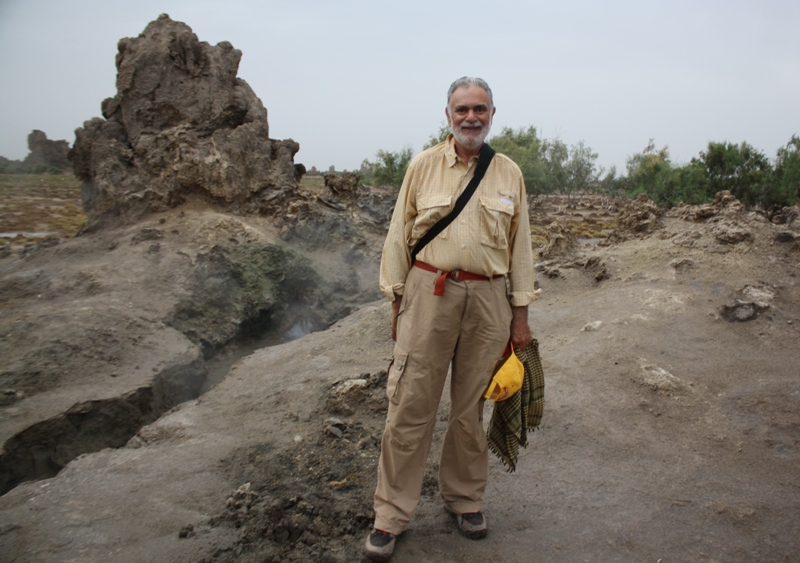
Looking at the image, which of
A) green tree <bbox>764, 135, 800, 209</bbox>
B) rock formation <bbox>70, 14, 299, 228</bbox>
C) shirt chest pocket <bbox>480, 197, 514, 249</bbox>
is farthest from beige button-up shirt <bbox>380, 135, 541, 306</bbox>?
green tree <bbox>764, 135, 800, 209</bbox>

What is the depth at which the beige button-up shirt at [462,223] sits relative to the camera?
7.94 feet

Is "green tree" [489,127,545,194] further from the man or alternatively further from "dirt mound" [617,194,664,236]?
the man

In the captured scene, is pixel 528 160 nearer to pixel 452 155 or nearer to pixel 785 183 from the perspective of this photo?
pixel 785 183

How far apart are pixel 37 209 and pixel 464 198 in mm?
16055

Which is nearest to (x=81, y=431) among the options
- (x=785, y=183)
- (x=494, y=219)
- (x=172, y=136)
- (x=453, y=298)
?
(x=453, y=298)

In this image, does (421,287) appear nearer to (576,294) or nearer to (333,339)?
(333,339)

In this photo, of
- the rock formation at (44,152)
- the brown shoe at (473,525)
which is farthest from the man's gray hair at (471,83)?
the rock formation at (44,152)

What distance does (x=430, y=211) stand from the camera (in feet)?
7.97

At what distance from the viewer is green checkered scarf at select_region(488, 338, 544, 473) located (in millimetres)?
→ 2657

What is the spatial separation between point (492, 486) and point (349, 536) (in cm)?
89

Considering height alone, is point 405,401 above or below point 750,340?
above

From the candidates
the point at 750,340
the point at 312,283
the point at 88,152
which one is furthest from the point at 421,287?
the point at 88,152

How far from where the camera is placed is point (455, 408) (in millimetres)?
2602

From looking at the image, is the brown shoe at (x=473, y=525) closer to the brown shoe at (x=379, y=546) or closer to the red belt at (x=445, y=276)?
the brown shoe at (x=379, y=546)
